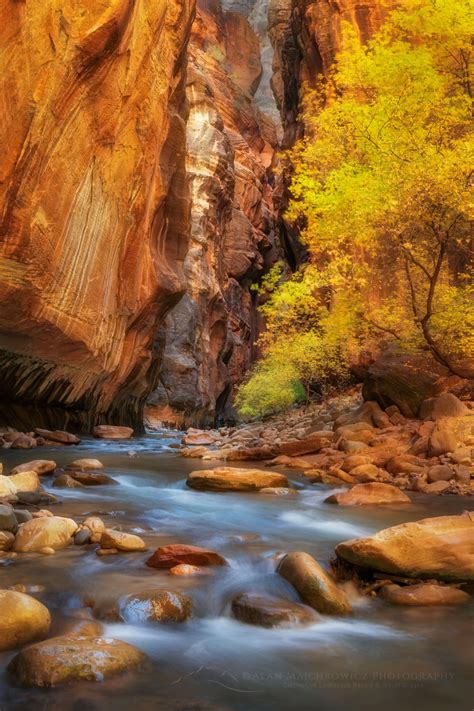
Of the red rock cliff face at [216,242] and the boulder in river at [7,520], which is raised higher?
the red rock cliff face at [216,242]

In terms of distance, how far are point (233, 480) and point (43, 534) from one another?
4942mm

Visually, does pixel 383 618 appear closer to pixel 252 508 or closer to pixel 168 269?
pixel 252 508

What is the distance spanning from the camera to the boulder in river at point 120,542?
5.76 m

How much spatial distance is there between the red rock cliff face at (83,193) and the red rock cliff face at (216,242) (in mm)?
6900

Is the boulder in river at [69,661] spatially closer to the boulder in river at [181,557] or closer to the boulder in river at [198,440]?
the boulder in river at [181,557]

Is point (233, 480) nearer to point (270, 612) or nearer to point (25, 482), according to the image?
point (25, 482)

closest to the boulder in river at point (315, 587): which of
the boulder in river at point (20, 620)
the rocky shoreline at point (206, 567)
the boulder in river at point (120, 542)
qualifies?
the rocky shoreline at point (206, 567)

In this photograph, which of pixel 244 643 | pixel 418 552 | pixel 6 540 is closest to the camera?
pixel 244 643

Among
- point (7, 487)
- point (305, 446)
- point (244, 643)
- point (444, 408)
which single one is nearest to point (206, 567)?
point (244, 643)

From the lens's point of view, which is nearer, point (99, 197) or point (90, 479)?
point (90, 479)

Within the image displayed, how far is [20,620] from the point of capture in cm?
368

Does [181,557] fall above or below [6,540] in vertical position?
below

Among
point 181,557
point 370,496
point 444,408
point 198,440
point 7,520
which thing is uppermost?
point 444,408

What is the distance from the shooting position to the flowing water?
327 cm
